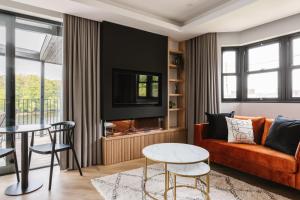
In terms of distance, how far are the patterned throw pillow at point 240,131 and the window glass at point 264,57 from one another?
1.33m

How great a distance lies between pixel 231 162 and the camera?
2689mm

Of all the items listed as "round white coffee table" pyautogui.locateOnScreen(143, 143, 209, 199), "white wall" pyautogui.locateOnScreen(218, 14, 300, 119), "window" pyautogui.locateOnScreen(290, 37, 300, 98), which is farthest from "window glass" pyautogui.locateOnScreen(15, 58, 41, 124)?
"window" pyautogui.locateOnScreen(290, 37, 300, 98)

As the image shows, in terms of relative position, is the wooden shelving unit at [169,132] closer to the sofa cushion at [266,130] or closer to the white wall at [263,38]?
the white wall at [263,38]

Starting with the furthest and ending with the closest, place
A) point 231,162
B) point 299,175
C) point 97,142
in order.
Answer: point 97,142 < point 231,162 < point 299,175

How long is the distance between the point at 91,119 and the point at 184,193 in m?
1.82

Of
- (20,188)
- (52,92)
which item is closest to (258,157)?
(20,188)

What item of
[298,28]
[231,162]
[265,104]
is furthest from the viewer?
[265,104]

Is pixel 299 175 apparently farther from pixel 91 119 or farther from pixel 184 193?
pixel 91 119

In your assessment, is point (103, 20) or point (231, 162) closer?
point (231, 162)

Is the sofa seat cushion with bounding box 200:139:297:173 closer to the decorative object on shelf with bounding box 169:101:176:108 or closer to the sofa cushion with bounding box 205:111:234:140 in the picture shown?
the sofa cushion with bounding box 205:111:234:140

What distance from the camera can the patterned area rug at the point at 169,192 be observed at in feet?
6.76

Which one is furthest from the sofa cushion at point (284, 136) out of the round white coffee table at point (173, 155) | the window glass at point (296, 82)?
the round white coffee table at point (173, 155)

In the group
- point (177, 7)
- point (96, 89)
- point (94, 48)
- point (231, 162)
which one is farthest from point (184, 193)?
point (177, 7)

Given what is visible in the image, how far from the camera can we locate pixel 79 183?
7.89 ft
